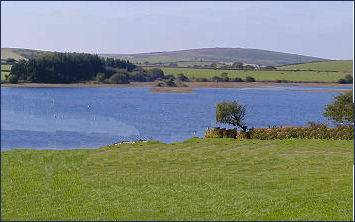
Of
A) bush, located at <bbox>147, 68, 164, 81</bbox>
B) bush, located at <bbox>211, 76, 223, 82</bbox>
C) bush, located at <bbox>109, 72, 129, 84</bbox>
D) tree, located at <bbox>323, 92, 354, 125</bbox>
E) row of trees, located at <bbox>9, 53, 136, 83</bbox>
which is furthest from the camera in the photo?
bush, located at <bbox>211, 76, 223, 82</bbox>

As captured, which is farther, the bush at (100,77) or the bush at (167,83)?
the bush at (167,83)

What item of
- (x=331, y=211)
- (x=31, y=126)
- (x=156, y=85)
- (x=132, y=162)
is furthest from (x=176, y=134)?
(x=156, y=85)

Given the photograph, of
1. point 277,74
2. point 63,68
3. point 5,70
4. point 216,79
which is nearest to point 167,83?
point 216,79

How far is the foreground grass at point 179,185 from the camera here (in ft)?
41.0

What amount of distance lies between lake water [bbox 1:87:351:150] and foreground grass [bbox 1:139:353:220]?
9.08 meters

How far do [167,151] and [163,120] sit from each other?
27.9 meters

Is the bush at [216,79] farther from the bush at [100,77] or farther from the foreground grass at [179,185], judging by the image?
the foreground grass at [179,185]

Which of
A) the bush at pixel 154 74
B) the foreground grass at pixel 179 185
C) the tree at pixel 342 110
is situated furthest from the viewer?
the bush at pixel 154 74

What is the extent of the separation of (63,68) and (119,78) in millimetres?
40206

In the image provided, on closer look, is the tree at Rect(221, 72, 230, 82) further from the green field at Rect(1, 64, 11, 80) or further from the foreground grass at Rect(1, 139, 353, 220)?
the foreground grass at Rect(1, 139, 353, 220)

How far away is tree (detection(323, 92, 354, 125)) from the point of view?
116 feet

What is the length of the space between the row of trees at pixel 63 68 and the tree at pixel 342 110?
17.5 metres

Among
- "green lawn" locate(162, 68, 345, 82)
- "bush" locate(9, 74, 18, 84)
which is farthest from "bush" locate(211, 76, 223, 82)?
"bush" locate(9, 74, 18, 84)

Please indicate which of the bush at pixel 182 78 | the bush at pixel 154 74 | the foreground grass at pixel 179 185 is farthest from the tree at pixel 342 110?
the bush at pixel 154 74
